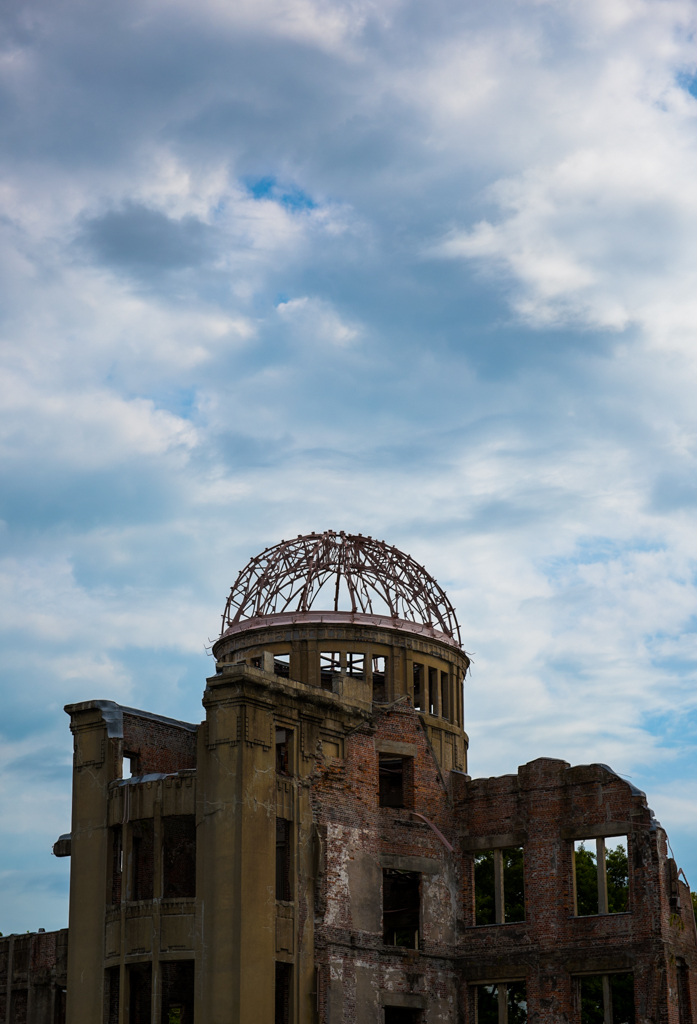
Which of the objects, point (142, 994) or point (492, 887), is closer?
point (142, 994)

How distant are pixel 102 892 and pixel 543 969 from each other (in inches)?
462

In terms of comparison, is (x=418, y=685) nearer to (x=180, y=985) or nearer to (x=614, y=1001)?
(x=180, y=985)

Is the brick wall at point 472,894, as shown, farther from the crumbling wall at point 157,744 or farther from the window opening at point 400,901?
the crumbling wall at point 157,744

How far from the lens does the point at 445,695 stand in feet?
147

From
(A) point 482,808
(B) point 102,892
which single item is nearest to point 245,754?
(B) point 102,892

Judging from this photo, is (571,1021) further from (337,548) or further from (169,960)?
(337,548)

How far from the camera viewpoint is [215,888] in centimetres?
3294

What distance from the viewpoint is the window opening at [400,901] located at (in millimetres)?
39312

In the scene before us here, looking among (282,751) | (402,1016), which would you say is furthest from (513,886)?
(282,751)

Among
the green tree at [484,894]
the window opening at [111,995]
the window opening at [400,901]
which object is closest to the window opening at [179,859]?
the window opening at [111,995]

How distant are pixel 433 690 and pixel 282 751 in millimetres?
9437

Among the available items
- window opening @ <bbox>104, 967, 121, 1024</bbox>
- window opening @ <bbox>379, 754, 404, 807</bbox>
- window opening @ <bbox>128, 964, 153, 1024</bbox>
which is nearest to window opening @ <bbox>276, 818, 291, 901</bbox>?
window opening @ <bbox>128, 964, 153, 1024</bbox>

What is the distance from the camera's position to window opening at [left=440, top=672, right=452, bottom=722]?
147 feet

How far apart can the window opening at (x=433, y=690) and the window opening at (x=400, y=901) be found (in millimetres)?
6035
